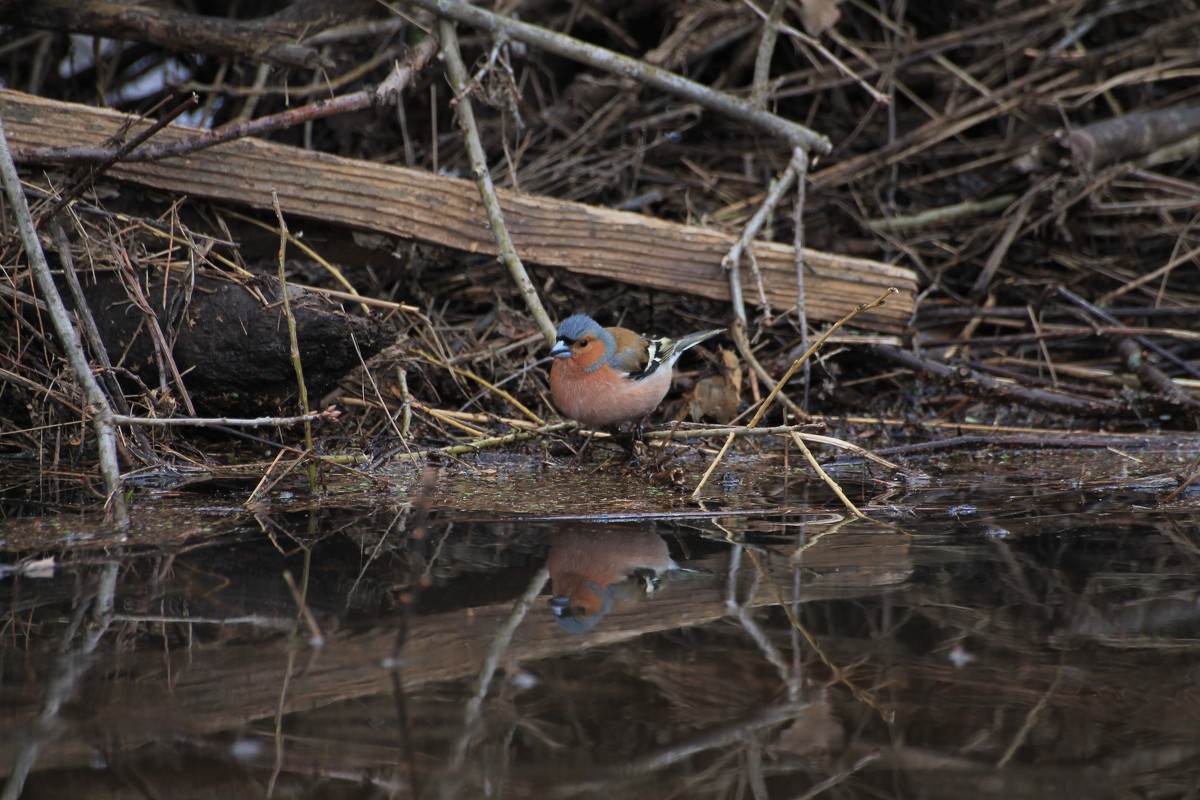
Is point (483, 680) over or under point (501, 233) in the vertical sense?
under

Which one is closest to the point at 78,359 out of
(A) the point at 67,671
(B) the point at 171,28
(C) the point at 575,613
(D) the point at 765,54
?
(A) the point at 67,671

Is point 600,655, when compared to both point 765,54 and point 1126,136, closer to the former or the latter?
point 765,54

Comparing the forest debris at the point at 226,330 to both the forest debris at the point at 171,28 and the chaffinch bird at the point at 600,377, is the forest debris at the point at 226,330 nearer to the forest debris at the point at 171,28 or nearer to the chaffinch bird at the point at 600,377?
the chaffinch bird at the point at 600,377

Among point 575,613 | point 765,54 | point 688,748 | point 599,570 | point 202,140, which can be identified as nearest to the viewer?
point 688,748

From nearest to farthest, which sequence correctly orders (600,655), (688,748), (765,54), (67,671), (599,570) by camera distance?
Result: 1. (688,748)
2. (67,671)
3. (600,655)
4. (599,570)
5. (765,54)

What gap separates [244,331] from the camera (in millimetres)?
Result: 4102

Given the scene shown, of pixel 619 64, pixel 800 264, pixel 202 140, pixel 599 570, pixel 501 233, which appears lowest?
pixel 599 570

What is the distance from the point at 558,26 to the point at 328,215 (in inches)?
122

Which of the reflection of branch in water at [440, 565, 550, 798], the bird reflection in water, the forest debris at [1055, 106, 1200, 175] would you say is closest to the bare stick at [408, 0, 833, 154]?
the forest debris at [1055, 106, 1200, 175]

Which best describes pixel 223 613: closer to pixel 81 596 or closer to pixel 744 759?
pixel 81 596

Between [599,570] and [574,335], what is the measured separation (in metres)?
1.78

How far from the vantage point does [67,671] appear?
2012mm

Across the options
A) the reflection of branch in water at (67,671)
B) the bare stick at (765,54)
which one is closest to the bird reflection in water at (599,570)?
the reflection of branch in water at (67,671)

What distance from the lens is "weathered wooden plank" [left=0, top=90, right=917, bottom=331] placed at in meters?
4.26
